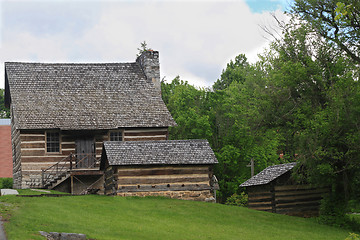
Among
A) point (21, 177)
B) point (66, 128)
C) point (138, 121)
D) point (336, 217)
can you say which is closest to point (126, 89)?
point (138, 121)

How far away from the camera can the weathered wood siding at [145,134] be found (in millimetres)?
38719

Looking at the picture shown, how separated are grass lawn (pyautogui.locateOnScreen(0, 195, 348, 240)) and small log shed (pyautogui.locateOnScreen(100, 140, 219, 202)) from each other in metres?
1.36

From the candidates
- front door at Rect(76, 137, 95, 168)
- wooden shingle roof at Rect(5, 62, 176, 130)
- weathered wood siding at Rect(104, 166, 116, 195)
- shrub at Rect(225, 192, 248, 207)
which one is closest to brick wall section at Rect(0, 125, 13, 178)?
wooden shingle roof at Rect(5, 62, 176, 130)

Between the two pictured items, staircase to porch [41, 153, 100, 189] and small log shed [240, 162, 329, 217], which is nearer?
small log shed [240, 162, 329, 217]

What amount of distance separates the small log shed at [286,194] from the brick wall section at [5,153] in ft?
103

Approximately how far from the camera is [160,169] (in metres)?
31.7

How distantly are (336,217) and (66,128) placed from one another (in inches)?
717

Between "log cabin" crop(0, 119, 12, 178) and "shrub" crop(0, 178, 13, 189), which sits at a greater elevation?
"log cabin" crop(0, 119, 12, 178)

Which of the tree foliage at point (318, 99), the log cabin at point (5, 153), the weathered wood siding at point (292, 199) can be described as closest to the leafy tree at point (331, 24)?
the tree foliage at point (318, 99)

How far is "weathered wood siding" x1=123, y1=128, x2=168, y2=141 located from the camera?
3872 cm

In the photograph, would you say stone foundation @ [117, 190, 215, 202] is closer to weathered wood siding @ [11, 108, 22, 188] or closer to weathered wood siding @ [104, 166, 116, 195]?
weathered wood siding @ [104, 166, 116, 195]

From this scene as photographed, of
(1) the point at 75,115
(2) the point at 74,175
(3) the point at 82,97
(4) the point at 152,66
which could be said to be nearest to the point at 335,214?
(2) the point at 74,175

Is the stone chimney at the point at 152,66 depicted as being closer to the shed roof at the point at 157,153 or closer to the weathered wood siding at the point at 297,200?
the shed roof at the point at 157,153

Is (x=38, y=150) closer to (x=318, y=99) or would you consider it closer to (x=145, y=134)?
(x=145, y=134)
